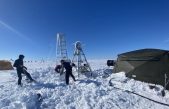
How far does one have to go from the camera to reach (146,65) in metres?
14.7

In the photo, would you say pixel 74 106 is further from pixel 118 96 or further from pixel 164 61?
pixel 164 61

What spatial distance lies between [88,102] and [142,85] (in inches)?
217

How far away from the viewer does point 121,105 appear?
976cm

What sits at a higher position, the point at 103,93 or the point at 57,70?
the point at 57,70

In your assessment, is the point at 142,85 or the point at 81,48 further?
the point at 81,48

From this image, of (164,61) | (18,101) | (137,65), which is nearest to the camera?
(18,101)

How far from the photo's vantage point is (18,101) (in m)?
9.35

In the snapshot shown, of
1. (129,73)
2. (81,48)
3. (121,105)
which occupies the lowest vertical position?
(121,105)

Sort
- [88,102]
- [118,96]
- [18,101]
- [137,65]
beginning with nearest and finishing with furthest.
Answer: [18,101], [88,102], [118,96], [137,65]

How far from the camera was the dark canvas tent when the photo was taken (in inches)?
523

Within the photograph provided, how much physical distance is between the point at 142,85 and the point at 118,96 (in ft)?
11.0

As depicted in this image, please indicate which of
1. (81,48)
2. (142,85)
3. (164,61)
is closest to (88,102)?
(142,85)

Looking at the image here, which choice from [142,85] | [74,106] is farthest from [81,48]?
[74,106]

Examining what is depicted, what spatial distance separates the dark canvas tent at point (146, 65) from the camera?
43.6 ft
